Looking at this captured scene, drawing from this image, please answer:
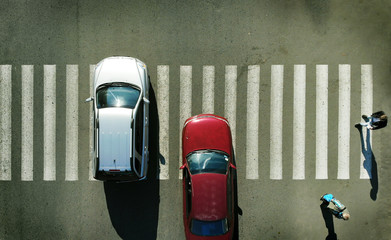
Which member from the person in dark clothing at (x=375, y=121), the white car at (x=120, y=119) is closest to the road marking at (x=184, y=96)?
the white car at (x=120, y=119)

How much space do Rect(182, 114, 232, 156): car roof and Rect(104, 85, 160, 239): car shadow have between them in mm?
1051

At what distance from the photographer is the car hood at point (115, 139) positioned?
7.42 m

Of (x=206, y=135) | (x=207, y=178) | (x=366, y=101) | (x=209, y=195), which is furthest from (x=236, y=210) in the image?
(x=366, y=101)

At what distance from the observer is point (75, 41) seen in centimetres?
846

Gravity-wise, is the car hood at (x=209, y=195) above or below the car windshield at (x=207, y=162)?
below

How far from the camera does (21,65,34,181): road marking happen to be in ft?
27.9

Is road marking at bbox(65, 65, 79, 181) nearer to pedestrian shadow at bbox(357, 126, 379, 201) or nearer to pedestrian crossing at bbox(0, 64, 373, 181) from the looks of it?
pedestrian crossing at bbox(0, 64, 373, 181)

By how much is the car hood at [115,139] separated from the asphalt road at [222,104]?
3.71 feet

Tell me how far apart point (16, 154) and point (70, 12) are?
438 centimetres

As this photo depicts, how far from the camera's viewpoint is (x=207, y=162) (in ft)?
25.2

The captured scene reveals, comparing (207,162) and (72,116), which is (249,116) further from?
(72,116)

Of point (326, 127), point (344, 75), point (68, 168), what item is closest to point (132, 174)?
point (68, 168)

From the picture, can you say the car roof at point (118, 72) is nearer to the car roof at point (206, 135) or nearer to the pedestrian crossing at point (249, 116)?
the pedestrian crossing at point (249, 116)

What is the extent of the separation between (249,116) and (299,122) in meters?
1.44
